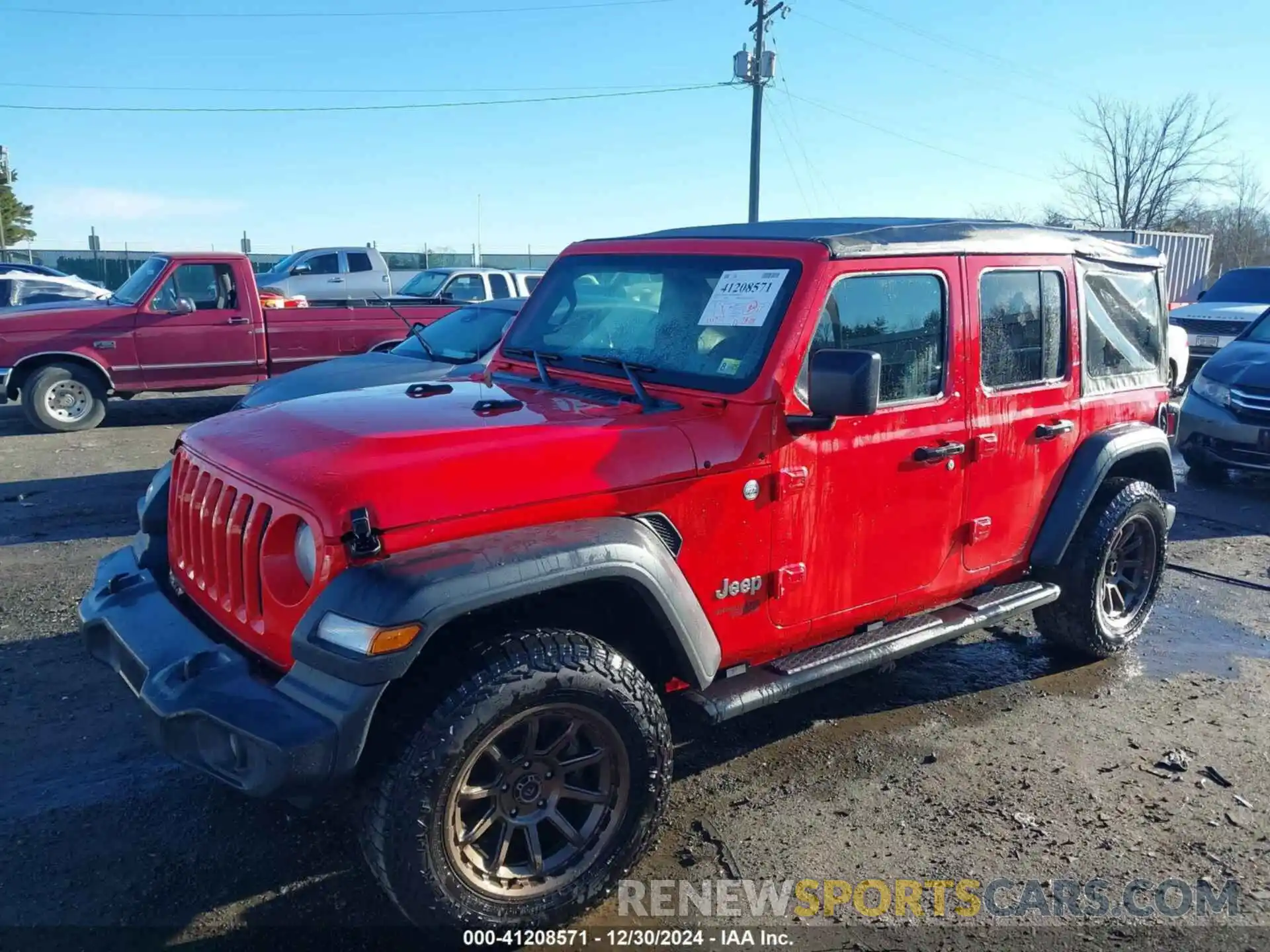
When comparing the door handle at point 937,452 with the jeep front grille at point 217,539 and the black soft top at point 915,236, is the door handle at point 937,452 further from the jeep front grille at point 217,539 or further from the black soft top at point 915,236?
the jeep front grille at point 217,539

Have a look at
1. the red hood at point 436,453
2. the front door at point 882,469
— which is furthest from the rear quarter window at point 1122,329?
the red hood at point 436,453

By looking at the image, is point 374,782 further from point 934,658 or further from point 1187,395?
point 1187,395

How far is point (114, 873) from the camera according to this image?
3.03 meters

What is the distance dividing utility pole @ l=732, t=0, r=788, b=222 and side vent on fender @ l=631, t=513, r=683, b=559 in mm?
24010

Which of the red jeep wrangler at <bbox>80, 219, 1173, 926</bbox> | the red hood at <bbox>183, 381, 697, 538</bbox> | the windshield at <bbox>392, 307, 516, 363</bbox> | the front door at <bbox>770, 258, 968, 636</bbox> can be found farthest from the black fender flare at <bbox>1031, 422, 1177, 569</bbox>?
the windshield at <bbox>392, 307, 516, 363</bbox>

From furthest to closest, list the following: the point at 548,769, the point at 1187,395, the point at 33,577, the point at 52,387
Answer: the point at 52,387 < the point at 1187,395 < the point at 33,577 < the point at 548,769

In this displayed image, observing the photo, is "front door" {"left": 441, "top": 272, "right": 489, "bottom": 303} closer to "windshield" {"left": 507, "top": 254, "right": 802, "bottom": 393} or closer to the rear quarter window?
"windshield" {"left": 507, "top": 254, "right": 802, "bottom": 393}

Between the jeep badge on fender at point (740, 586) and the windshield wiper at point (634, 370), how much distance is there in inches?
25.4

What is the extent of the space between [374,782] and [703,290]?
2028 mm

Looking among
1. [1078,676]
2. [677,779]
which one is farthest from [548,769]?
[1078,676]

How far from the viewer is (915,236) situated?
367 centimetres

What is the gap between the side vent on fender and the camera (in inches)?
116

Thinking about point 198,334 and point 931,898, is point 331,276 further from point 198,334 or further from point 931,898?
point 931,898

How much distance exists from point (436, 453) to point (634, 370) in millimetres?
1043
